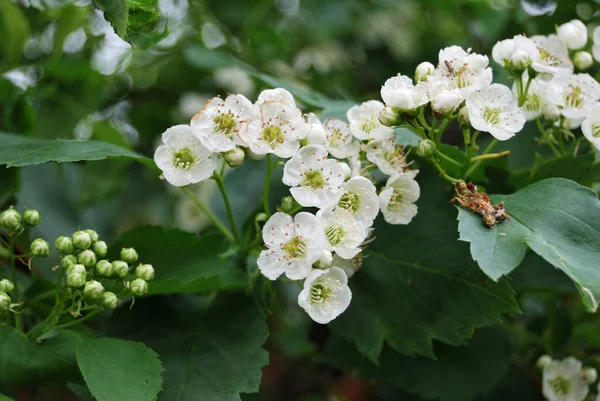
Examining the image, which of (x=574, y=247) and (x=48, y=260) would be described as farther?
(x=48, y=260)

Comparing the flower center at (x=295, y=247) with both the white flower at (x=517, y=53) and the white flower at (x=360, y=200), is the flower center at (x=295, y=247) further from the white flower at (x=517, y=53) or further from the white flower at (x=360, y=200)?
the white flower at (x=517, y=53)

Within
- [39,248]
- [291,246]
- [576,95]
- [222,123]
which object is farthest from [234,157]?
[576,95]

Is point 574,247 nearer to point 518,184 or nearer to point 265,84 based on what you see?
point 518,184

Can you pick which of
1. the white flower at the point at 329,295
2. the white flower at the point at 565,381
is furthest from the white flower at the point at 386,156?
the white flower at the point at 565,381

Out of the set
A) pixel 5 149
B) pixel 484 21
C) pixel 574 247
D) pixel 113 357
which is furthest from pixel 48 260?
pixel 484 21

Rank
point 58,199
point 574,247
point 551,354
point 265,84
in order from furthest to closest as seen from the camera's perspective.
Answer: point 58,199
point 551,354
point 265,84
point 574,247

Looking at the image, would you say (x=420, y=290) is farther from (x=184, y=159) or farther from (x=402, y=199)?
(x=184, y=159)
